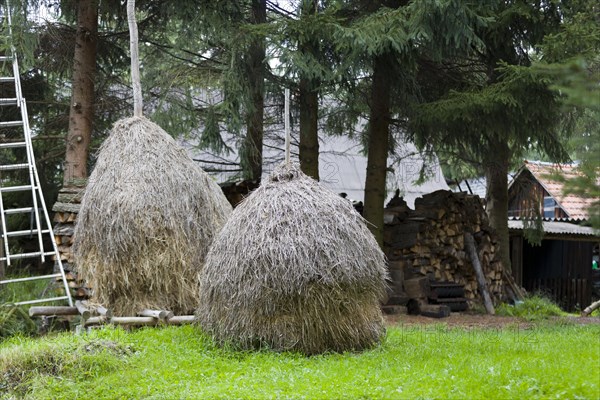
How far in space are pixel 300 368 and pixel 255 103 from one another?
6.82 metres

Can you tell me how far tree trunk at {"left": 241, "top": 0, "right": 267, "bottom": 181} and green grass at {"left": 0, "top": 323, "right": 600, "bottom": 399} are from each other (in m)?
4.80

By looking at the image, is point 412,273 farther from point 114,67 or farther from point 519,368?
point 519,368

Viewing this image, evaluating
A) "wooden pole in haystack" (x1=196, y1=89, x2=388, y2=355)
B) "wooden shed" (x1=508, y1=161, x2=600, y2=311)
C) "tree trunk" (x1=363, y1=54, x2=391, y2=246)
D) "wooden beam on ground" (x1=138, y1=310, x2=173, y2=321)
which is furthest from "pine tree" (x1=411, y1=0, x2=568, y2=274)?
"wooden shed" (x1=508, y1=161, x2=600, y2=311)

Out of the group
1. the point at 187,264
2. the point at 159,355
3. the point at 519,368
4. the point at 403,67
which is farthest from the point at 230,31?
the point at 519,368

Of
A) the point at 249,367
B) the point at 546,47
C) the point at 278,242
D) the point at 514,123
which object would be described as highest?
the point at 546,47

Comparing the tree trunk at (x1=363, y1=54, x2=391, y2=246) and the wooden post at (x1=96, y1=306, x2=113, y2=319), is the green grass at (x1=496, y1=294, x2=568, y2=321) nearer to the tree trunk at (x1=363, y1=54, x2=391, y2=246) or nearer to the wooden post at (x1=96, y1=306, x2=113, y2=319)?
the tree trunk at (x1=363, y1=54, x2=391, y2=246)

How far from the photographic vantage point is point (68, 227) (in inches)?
507

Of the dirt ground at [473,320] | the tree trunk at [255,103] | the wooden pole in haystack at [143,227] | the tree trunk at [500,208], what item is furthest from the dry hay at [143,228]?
the tree trunk at [500,208]

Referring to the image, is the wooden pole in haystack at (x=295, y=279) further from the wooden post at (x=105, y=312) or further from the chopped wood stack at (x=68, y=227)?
the chopped wood stack at (x=68, y=227)

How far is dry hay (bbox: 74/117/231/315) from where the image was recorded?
10.7 m

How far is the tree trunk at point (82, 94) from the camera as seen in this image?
44.8 feet

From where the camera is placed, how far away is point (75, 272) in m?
12.6

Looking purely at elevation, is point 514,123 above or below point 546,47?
below

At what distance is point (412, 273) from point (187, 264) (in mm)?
5774
